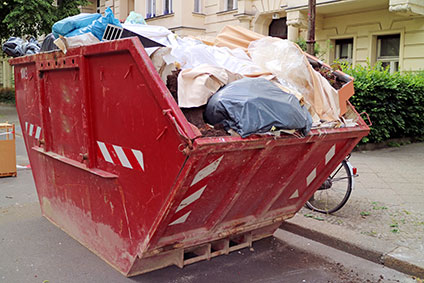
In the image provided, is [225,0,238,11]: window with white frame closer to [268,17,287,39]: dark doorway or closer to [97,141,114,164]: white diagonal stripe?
[268,17,287,39]: dark doorway

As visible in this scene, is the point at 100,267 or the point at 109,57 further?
the point at 100,267

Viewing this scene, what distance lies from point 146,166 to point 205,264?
4.37ft

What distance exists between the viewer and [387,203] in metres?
5.88

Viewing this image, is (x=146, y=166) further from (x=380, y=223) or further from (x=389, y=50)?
(x=389, y=50)

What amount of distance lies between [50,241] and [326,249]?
9.26 ft

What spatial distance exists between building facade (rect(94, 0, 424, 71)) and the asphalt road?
8.01 metres

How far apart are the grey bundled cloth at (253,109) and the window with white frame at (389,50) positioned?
1230 centimetres

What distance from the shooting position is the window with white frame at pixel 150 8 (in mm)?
21797

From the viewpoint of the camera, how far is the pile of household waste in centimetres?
298

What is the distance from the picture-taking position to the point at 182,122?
2656 mm

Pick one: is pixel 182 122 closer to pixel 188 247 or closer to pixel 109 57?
pixel 109 57

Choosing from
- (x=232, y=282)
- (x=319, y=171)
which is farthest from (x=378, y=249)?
(x=232, y=282)

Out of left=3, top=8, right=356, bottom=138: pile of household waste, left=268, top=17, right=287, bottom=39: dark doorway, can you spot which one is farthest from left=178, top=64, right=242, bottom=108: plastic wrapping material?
left=268, top=17, right=287, bottom=39: dark doorway

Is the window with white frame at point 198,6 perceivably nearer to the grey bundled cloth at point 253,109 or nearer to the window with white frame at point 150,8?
the window with white frame at point 150,8
